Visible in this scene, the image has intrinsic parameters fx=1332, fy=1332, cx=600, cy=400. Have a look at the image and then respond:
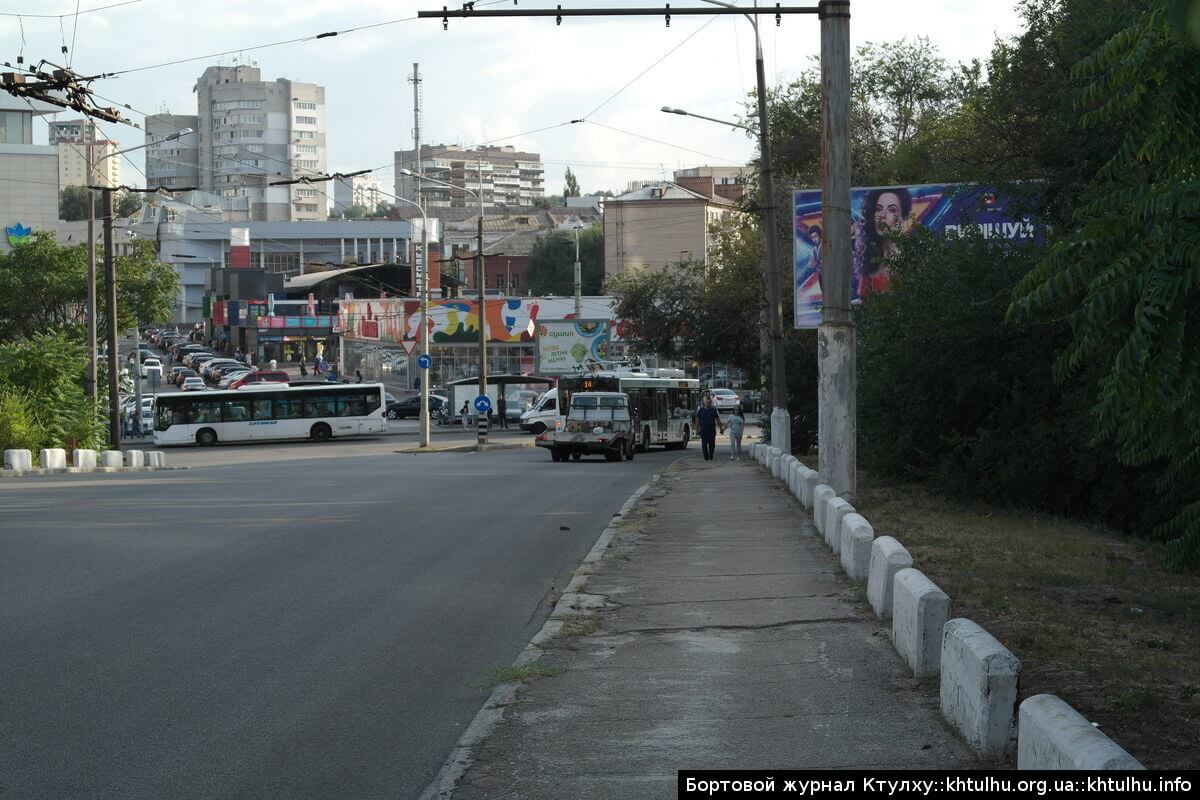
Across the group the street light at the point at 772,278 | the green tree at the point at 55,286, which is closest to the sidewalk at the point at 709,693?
the street light at the point at 772,278

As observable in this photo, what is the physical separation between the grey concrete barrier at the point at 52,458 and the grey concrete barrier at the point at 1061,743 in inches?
1329

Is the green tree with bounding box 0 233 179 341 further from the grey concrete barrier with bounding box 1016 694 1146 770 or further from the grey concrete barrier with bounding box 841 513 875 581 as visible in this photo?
the grey concrete barrier with bounding box 1016 694 1146 770

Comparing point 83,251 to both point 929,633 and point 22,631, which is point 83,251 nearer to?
point 22,631

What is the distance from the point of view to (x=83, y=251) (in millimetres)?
59406

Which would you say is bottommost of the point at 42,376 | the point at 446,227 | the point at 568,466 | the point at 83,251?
the point at 568,466

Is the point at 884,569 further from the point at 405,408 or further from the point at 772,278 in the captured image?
the point at 405,408

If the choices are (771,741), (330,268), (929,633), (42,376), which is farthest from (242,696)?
(330,268)

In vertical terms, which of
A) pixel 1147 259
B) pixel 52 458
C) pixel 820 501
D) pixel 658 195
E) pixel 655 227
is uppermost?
pixel 658 195

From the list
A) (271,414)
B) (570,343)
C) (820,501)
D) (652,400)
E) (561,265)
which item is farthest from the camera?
(561,265)

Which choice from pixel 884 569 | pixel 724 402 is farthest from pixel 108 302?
pixel 724 402

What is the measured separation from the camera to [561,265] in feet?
407

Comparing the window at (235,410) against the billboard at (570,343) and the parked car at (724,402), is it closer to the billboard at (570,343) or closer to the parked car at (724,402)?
the billboard at (570,343)

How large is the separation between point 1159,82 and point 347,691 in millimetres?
5702

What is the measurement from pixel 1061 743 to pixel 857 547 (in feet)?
22.7
